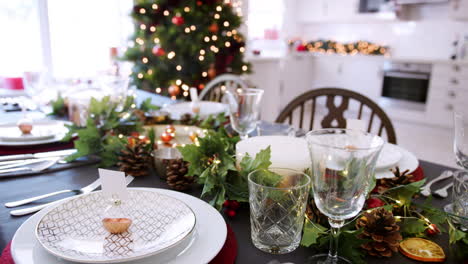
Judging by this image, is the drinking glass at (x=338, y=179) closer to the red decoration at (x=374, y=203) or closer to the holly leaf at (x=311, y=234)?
the holly leaf at (x=311, y=234)

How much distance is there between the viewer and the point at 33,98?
180 centimetres

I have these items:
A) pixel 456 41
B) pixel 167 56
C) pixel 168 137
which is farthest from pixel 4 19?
pixel 456 41

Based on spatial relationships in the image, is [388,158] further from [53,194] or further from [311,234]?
[53,194]

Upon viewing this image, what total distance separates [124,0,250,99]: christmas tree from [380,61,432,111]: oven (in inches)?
97.7

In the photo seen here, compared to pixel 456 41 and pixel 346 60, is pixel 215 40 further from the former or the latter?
pixel 456 41

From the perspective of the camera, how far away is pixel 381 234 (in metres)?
0.59

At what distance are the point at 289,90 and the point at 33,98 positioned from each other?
424cm

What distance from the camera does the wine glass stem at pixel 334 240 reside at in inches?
21.2

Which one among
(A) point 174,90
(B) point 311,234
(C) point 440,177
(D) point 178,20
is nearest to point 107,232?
(B) point 311,234

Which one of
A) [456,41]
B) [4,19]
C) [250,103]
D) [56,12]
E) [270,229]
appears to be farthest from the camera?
[456,41]

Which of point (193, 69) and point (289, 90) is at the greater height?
point (193, 69)

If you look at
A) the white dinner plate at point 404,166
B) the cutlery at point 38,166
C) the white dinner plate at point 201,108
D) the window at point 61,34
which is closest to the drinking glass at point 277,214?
the white dinner plate at point 404,166

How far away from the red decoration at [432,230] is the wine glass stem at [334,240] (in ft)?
0.66

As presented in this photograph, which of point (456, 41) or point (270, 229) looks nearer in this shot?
point (270, 229)
